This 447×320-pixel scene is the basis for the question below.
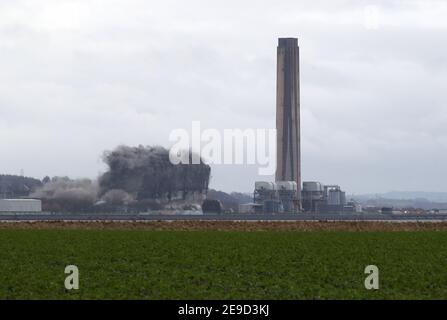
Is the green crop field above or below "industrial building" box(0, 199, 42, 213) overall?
below

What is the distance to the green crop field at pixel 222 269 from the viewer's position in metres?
28.5

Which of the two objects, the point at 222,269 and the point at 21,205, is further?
the point at 21,205

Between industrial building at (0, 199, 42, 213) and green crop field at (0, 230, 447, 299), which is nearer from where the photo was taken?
green crop field at (0, 230, 447, 299)

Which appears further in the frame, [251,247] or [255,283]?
[251,247]

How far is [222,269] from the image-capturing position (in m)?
37.4

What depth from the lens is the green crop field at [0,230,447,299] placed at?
93.4 ft

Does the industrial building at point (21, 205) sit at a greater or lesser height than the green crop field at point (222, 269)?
greater

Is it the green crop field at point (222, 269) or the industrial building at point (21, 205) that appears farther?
the industrial building at point (21, 205)

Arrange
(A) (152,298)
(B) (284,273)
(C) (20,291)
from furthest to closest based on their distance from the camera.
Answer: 1. (B) (284,273)
2. (C) (20,291)
3. (A) (152,298)

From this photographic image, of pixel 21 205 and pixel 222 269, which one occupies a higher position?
pixel 21 205
